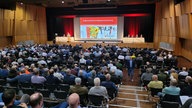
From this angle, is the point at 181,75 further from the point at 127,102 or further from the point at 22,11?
the point at 22,11

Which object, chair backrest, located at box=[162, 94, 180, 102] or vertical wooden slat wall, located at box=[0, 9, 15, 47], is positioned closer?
chair backrest, located at box=[162, 94, 180, 102]

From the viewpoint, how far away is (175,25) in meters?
16.8

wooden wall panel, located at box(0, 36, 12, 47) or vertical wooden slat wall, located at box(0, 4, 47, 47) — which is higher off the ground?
vertical wooden slat wall, located at box(0, 4, 47, 47)

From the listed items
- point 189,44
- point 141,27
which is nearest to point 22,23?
A: point 141,27

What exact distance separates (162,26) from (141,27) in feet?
14.3

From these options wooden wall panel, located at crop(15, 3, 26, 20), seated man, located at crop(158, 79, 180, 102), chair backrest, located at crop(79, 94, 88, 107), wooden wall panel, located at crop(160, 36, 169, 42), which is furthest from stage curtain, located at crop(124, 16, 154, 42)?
chair backrest, located at crop(79, 94, 88, 107)

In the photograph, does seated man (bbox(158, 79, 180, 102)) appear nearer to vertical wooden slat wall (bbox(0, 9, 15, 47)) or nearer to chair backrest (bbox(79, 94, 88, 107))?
chair backrest (bbox(79, 94, 88, 107))

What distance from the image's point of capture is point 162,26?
20719 millimetres

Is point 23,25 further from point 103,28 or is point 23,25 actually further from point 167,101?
point 167,101

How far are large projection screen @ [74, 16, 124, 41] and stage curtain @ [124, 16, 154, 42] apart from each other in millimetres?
1192

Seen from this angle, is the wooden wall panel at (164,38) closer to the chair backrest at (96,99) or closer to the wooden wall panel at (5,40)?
the chair backrest at (96,99)

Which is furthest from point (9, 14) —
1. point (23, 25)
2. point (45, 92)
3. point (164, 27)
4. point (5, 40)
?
point (45, 92)

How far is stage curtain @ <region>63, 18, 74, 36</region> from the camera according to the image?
27344 mm

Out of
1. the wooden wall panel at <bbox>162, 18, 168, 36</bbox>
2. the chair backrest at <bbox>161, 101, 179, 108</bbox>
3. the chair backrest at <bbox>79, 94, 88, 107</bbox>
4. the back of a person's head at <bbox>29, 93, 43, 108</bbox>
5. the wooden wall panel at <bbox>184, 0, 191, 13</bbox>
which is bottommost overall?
the chair backrest at <bbox>79, 94, 88, 107</bbox>
